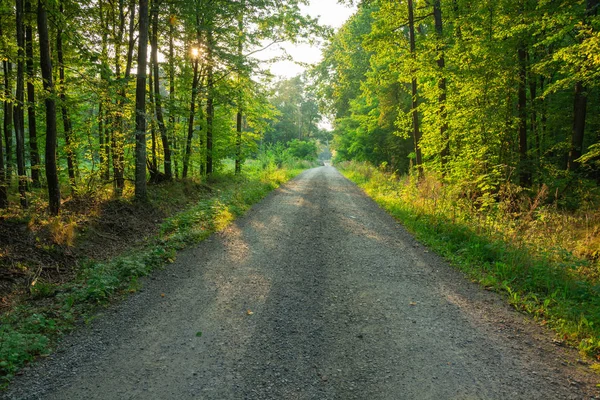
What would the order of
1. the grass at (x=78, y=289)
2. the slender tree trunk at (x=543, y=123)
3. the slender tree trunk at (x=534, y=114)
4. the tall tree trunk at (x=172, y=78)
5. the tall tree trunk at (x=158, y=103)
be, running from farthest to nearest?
the tall tree trunk at (x=172, y=78) < the tall tree trunk at (x=158, y=103) < the slender tree trunk at (x=543, y=123) < the slender tree trunk at (x=534, y=114) < the grass at (x=78, y=289)

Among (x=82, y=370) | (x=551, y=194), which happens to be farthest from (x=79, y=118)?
(x=551, y=194)

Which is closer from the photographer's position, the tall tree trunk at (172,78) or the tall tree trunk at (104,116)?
the tall tree trunk at (104,116)

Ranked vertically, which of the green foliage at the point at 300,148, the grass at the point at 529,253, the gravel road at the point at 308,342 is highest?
the green foliage at the point at 300,148

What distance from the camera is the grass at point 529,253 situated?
3875 mm

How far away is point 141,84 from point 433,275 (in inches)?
374

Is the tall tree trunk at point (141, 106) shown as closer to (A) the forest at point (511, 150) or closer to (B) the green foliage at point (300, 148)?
(A) the forest at point (511, 150)

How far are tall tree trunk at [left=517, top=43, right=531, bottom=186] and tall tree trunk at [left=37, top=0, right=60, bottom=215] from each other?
12198 mm

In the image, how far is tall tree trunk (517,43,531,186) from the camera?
920 cm

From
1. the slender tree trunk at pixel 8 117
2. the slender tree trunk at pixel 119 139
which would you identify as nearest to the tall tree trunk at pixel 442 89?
the slender tree trunk at pixel 119 139

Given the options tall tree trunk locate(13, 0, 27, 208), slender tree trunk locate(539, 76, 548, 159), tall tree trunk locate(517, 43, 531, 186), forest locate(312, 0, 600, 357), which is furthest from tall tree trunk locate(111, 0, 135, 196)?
slender tree trunk locate(539, 76, 548, 159)

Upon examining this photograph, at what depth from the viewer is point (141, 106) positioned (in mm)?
9156

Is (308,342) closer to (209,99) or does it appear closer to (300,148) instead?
(209,99)

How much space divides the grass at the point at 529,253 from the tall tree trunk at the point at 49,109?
8639 millimetres

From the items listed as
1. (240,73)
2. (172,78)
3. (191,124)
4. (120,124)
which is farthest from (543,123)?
(172,78)
